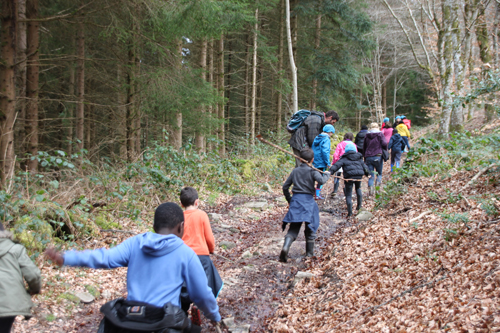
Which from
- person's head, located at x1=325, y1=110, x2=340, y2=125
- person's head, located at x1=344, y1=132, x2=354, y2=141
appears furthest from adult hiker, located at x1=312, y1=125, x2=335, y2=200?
person's head, located at x1=344, y1=132, x2=354, y2=141

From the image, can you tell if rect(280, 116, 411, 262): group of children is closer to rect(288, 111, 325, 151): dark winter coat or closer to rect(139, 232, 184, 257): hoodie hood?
rect(288, 111, 325, 151): dark winter coat

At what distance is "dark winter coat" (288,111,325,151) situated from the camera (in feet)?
29.0

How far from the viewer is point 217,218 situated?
30.0 feet

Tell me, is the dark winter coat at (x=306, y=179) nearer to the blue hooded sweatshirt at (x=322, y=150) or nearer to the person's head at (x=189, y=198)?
the blue hooded sweatshirt at (x=322, y=150)

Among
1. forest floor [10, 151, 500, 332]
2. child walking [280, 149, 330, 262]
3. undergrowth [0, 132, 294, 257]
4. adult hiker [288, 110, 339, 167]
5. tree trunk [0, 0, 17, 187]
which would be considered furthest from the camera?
adult hiker [288, 110, 339, 167]

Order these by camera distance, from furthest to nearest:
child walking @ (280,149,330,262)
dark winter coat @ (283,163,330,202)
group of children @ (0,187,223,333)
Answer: dark winter coat @ (283,163,330,202), child walking @ (280,149,330,262), group of children @ (0,187,223,333)

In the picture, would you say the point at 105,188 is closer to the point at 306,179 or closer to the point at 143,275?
the point at 306,179

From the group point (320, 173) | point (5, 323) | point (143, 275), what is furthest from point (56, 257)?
point (320, 173)

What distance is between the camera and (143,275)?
95.4 inches

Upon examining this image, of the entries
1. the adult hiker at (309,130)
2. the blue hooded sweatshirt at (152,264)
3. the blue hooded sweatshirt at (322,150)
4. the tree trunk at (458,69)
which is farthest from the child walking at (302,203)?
the tree trunk at (458,69)

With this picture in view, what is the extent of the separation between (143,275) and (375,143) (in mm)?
8852

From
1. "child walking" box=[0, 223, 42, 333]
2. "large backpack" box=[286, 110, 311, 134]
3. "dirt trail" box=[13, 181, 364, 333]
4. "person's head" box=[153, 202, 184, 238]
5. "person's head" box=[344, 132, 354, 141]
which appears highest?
"large backpack" box=[286, 110, 311, 134]

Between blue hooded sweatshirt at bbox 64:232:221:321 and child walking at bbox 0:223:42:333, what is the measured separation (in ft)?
2.31

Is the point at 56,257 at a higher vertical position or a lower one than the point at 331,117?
lower
